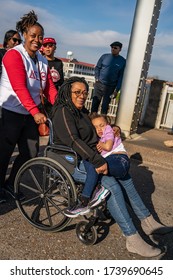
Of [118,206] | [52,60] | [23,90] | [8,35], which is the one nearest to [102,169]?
[118,206]

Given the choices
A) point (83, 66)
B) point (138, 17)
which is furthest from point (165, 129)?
point (83, 66)

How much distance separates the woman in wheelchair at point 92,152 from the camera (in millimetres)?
2912

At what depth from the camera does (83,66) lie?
94438mm

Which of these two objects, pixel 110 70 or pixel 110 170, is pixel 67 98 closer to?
pixel 110 170

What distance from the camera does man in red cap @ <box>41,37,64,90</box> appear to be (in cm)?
493

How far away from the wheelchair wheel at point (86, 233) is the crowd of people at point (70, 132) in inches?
8.9

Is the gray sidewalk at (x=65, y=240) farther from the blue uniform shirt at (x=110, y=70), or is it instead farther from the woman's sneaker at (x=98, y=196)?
the blue uniform shirt at (x=110, y=70)

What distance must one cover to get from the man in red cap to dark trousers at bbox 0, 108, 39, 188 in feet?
5.60

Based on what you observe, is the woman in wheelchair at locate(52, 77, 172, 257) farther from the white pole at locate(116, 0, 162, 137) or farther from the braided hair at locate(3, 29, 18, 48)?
the white pole at locate(116, 0, 162, 137)

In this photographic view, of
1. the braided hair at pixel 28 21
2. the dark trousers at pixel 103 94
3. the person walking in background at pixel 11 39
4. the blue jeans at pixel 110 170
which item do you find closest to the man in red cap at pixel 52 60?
the person walking in background at pixel 11 39

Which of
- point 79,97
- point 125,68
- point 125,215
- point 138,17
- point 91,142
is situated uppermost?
point 138,17

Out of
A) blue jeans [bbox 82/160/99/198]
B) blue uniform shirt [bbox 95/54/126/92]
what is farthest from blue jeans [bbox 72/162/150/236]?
blue uniform shirt [bbox 95/54/126/92]

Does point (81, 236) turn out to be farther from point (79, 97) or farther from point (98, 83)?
point (98, 83)

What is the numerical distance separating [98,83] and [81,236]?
15.6 ft
